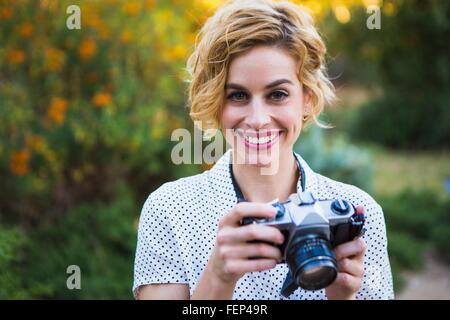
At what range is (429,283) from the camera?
530cm

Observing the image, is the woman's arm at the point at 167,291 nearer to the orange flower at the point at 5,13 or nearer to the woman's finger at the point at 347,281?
the woman's finger at the point at 347,281

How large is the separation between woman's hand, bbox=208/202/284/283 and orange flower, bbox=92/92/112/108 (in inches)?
117

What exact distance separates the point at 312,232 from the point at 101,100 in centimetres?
308

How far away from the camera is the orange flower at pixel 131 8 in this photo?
178 inches

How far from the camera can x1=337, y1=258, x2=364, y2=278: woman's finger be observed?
1.64 meters

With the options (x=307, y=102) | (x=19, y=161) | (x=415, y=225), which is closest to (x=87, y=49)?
(x=19, y=161)

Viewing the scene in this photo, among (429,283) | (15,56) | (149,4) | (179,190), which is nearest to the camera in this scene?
(179,190)

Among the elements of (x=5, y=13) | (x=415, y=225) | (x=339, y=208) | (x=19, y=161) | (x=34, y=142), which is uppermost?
(x=5, y=13)

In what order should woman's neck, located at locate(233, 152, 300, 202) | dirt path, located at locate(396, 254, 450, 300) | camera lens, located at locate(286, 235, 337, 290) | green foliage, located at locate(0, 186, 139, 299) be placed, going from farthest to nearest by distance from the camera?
dirt path, located at locate(396, 254, 450, 300), green foliage, located at locate(0, 186, 139, 299), woman's neck, located at locate(233, 152, 300, 202), camera lens, located at locate(286, 235, 337, 290)

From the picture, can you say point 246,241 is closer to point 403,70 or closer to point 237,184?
point 237,184

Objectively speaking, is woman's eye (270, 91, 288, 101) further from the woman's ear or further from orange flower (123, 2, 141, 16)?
orange flower (123, 2, 141, 16)

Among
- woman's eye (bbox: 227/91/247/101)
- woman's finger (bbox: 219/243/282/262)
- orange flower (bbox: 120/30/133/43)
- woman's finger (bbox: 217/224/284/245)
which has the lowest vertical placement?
woman's finger (bbox: 219/243/282/262)

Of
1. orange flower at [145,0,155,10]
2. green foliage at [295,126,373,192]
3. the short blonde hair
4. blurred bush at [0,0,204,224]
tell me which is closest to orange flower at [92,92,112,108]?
blurred bush at [0,0,204,224]
